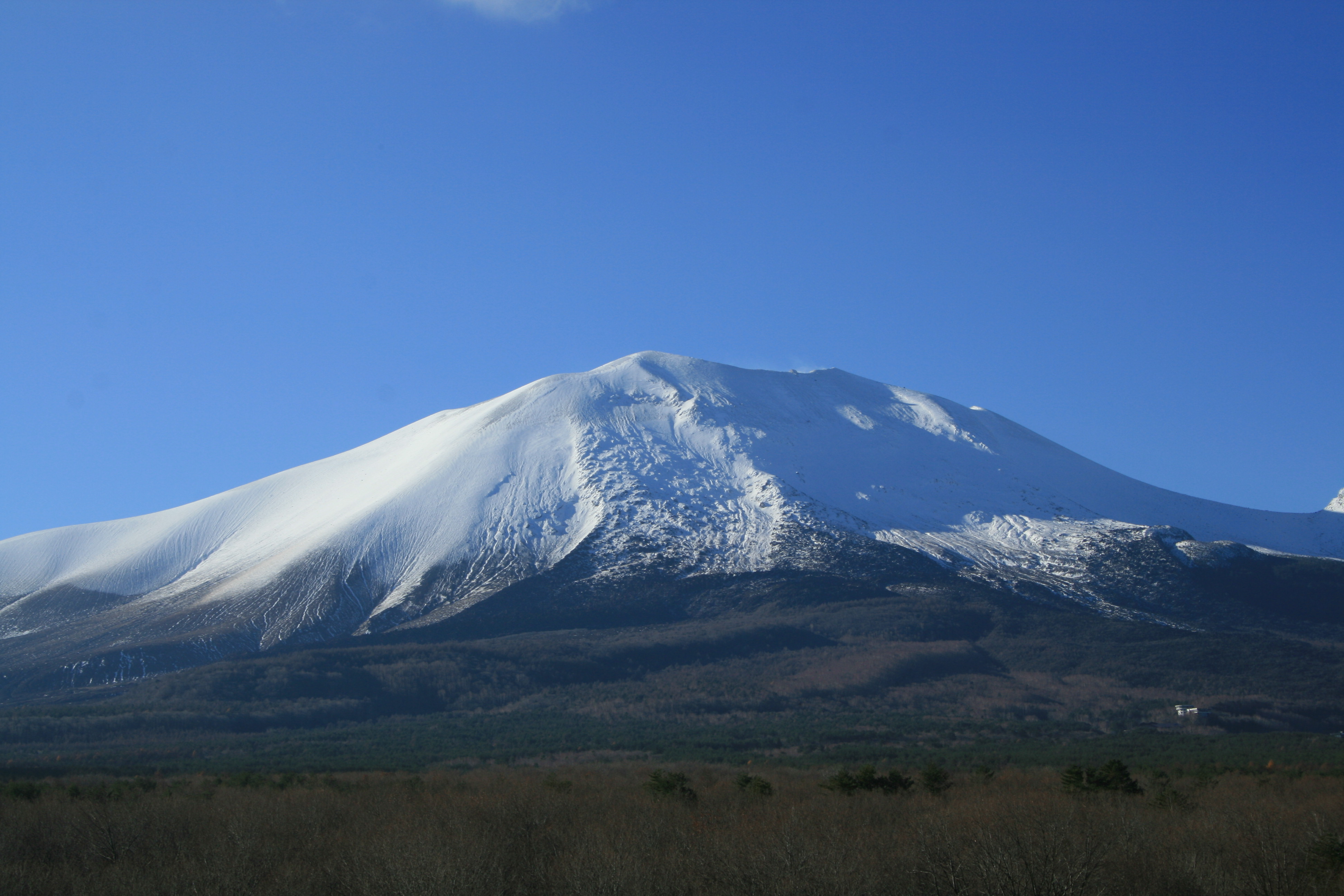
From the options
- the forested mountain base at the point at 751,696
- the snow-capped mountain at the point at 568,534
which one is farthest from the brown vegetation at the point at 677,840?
the snow-capped mountain at the point at 568,534

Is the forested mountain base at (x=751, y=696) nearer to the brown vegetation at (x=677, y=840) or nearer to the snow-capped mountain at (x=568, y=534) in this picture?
the snow-capped mountain at (x=568, y=534)

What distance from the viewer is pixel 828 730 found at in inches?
3231

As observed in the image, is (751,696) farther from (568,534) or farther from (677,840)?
(677,840)

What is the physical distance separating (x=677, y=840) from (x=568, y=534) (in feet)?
432

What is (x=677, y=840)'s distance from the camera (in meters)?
28.4

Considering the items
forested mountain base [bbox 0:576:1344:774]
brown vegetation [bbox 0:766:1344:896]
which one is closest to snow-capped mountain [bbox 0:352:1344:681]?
forested mountain base [bbox 0:576:1344:774]

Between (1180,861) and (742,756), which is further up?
(1180,861)

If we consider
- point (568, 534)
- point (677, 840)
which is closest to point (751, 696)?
point (568, 534)

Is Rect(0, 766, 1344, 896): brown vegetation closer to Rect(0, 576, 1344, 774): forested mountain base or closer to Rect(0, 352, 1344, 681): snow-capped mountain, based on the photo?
Rect(0, 576, 1344, 774): forested mountain base

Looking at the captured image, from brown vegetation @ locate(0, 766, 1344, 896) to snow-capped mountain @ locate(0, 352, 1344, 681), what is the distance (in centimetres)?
9825

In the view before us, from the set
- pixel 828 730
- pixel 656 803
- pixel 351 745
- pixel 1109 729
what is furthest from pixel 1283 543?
pixel 656 803

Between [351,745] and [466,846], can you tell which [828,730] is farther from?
[466,846]

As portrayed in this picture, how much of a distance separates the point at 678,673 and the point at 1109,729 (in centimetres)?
4396

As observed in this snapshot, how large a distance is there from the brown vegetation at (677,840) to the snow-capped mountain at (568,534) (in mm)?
98253
